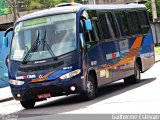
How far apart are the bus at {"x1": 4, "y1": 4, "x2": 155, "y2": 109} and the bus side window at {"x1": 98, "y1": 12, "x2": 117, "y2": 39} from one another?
0.12 feet

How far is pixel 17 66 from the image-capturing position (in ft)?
Answer: 48.9

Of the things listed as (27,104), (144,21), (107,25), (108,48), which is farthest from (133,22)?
(27,104)

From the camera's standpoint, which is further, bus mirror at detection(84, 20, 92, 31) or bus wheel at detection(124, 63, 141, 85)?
bus wheel at detection(124, 63, 141, 85)

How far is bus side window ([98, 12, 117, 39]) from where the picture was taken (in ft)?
54.5

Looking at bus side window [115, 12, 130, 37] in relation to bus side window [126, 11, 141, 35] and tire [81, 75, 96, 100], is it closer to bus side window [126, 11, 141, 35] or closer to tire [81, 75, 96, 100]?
bus side window [126, 11, 141, 35]

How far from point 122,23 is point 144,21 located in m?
2.87

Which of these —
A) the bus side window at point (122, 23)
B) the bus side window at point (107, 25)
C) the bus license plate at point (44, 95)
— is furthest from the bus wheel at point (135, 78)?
the bus license plate at point (44, 95)

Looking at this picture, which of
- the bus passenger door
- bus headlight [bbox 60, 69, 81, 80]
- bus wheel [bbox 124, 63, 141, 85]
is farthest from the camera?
bus wheel [bbox 124, 63, 141, 85]

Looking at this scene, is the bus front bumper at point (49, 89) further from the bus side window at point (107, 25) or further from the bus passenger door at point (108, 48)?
the bus side window at point (107, 25)

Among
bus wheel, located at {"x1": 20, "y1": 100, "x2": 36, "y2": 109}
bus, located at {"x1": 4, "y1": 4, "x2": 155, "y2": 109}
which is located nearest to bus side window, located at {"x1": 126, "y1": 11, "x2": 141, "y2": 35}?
bus, located at {"x1": 4, "y1": 4, "x2": 155, "y2": 109}

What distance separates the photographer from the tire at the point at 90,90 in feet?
48.3

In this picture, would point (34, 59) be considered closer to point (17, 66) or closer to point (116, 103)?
point (17, 66)

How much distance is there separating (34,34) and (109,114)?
15.6 ft

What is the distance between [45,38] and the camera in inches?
582
